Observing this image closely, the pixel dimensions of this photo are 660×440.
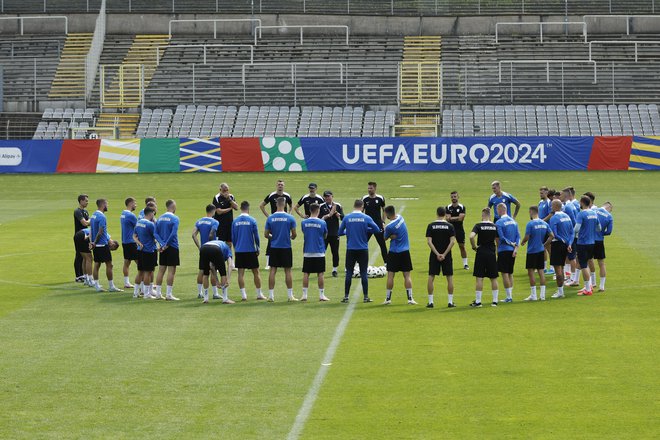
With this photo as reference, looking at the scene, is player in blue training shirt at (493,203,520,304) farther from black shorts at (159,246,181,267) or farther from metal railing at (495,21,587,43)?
metal railing at (495,21,587,43)

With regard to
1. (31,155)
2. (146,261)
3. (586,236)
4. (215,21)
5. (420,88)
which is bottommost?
(146,261)

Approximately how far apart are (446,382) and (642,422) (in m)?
2.99

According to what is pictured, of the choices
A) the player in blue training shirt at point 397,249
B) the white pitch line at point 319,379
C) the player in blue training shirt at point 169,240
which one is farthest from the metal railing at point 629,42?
the white pitch line at point 319,379

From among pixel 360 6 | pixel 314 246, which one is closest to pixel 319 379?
pixel 314 246

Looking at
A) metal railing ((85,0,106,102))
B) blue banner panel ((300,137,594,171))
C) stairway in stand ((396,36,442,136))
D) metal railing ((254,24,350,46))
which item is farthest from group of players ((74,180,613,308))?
metal railing ((254,24,350,46))

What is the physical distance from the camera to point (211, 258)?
2136 centimetres

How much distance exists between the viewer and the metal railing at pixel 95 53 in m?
69.7

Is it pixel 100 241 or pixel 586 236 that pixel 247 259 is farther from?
pixel 586 236

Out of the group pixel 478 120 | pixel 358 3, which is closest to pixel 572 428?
pixel 478 120

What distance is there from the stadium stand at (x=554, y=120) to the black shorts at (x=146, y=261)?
139ft

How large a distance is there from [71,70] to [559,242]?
55029mm

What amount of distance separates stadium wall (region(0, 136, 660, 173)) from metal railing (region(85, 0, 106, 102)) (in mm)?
12642

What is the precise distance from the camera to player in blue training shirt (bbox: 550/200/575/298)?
22.4 meters

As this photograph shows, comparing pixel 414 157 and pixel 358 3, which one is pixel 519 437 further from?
pixel 358 3
